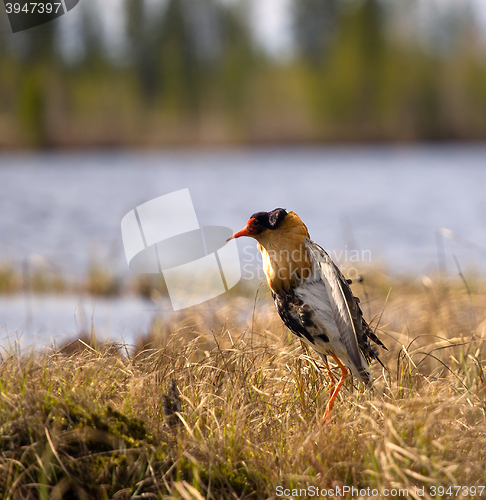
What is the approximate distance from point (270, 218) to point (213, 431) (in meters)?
1.08

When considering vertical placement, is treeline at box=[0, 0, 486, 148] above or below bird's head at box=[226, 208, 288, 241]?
above

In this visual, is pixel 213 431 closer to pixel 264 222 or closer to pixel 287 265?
pixel 287 265

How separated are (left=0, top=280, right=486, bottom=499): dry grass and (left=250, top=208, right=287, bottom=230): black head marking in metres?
0.87

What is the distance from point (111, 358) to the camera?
3.12 meters

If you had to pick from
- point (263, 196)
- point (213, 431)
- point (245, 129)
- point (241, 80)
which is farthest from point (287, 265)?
point (241, 80)

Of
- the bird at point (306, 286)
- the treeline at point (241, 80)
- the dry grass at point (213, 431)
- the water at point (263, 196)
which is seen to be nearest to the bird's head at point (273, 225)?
the bird at point (306, 286)

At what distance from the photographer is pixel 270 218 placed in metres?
2.85

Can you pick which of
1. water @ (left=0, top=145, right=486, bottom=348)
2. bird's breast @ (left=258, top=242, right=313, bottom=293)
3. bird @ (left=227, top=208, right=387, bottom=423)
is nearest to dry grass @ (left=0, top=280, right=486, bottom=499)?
bird @ (left=227, top=208, right=387, bottom=423)

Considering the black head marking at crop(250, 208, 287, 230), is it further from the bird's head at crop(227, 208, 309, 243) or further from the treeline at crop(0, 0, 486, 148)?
the treeline at crop(0, 0, 486, 148)

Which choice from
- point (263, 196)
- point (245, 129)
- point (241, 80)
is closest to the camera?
point (263, 196)

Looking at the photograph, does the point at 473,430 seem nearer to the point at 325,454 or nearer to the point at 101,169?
the point at 325,454

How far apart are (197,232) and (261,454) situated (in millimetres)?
3389

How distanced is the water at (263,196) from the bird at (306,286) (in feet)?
7.02

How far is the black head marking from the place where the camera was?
2.84 metres
